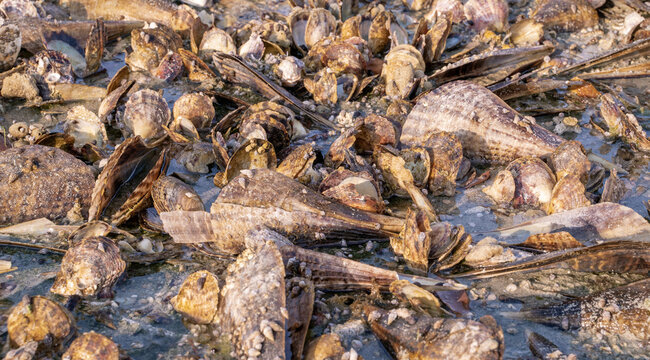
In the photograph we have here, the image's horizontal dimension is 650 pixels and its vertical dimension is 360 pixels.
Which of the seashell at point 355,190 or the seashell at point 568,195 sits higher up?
the seashell at point 568,195

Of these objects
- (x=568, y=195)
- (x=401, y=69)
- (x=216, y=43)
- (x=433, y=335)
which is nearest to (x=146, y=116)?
(x=216, y=43)

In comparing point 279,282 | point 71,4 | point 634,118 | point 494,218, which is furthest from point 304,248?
point 71,4

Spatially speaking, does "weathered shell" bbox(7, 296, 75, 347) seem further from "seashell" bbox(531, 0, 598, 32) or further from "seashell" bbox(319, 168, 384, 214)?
"seashell" bbox(531, 0, 598, 32)

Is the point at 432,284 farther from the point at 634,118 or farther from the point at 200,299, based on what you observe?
the point at 634,118

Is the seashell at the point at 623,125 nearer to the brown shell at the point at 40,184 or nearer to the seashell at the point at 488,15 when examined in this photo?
the seashell at the point at 488,15

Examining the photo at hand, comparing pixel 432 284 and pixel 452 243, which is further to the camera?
pixel 452 243

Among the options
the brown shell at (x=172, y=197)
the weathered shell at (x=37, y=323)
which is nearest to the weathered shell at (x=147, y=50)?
the brown shell at (x=172, y=197)

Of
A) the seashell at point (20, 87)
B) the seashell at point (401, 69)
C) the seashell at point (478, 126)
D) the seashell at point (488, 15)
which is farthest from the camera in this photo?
the seashell at point (488, 15)

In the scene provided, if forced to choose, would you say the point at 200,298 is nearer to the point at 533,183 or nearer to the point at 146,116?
the point at 146,116
